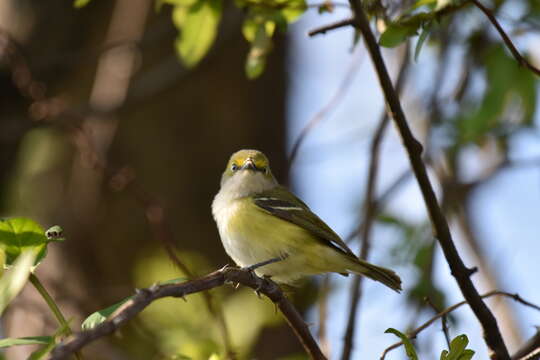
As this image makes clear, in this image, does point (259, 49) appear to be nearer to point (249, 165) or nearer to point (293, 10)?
point (293, 10)

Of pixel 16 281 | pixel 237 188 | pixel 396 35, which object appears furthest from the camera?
pixel 237 188

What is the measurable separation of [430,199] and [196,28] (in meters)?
1.45

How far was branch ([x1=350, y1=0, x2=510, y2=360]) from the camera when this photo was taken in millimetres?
2289

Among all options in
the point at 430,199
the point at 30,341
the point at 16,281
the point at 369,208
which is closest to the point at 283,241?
the point at 369,208

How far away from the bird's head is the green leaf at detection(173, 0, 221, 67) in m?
0.86

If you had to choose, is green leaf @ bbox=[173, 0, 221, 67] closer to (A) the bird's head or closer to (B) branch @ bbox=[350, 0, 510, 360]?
(A) the bird's head

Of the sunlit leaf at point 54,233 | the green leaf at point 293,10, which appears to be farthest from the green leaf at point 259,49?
the sunlit leaf at point 54,233

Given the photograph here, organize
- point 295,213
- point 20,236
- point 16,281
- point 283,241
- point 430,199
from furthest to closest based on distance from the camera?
point 295,213 < point 283,241 < point 430,199 < point 20,236 < point 16,281

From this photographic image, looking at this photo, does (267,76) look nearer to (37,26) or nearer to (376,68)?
(37,26)

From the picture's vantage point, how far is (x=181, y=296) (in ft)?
5.53

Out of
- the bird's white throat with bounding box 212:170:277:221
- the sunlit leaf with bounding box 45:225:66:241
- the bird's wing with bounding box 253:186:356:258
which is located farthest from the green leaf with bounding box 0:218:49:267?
the bird's white throat with bounding box 212:170:277:221

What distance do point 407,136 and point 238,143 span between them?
413 cm

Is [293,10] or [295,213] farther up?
[293,10]

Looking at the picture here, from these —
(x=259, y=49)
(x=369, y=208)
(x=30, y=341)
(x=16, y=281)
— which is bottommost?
(x=30, y=341)
